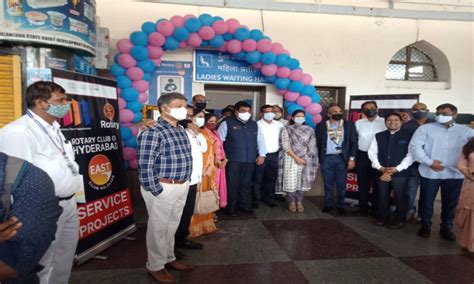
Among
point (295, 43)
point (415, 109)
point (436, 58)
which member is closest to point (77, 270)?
point (415, 109)

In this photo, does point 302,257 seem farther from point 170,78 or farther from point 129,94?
point 170,78

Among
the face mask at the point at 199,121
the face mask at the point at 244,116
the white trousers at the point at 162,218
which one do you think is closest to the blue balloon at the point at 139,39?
the face mask at the point at 244,116

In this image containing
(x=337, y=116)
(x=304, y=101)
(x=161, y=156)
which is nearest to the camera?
(x=161, y=156)

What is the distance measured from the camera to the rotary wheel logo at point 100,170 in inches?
131

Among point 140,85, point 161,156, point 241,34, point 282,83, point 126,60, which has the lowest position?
point 161,156

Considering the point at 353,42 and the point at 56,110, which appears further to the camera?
the point at 353,42

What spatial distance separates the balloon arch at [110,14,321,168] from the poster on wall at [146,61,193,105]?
80 centimetres

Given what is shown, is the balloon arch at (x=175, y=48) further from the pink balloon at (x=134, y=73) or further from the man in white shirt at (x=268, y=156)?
the man in white shirt at (x=268, y=156)

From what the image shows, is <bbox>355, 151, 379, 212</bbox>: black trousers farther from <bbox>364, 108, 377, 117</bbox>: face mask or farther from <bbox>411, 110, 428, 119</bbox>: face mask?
<bbox>411, 110, 428, 119</bbox>: face mask

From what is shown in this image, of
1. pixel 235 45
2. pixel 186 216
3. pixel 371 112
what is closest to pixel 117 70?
pixel 235 45

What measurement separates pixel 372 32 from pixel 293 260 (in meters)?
5.22

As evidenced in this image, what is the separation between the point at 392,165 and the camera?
14.0ft

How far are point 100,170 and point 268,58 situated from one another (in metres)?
3.13

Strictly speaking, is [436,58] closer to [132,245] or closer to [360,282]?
[360,282]
